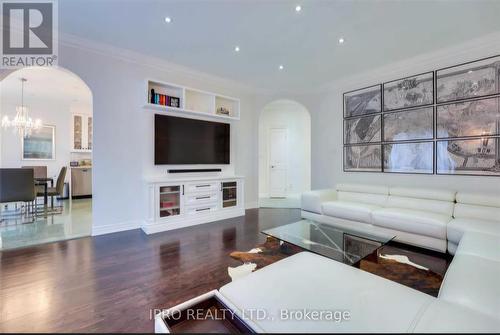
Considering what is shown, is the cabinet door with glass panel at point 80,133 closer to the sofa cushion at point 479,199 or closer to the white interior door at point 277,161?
the white interior door at point 277,161

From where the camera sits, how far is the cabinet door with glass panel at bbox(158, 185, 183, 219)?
3.54 meters

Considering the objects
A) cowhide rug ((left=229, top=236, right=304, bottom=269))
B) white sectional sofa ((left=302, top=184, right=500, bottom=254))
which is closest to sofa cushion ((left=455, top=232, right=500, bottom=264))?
white sectional sofa ((left=302, top=184, right=500, bottom=254))

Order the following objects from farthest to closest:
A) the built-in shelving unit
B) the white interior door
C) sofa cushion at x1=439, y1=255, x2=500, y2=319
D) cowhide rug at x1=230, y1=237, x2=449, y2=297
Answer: the white interior door < the built-in shelving unit < cowhide rug at x1=230, y1=237, x2=449, y2=297 < sofa cushion at x1=439, y1=255, x2=500, y2=319

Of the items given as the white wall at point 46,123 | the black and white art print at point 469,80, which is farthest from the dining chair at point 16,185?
the black and white art print at point 469,80

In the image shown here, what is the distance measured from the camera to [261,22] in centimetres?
270

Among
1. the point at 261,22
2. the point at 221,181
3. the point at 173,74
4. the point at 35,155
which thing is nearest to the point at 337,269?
the point at 261,22

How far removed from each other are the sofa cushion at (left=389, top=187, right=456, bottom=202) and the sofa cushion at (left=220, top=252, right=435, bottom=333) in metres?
2.53

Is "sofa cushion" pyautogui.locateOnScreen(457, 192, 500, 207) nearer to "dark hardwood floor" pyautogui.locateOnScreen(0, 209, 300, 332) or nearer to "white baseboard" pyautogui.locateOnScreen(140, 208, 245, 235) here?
"dark hardwood floor" pyautogui.locateOnScreen(0, 209, 300, 332)

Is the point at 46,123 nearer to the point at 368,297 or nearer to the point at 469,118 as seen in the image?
the point at 368,297

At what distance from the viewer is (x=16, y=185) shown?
3.69m

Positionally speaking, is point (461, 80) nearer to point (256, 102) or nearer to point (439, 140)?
point (439, 140)

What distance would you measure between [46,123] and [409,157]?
8821mm

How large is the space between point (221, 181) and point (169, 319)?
125 inches

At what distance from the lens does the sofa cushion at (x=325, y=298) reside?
870mm
